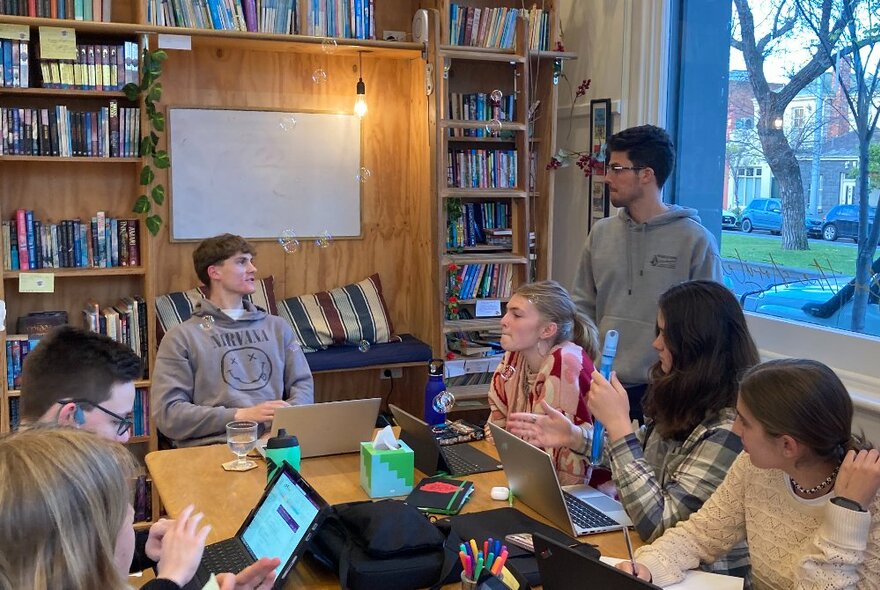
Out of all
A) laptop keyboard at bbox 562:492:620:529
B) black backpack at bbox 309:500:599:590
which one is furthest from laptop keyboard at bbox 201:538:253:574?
laptop keyboard at bbox 562:492:620:529

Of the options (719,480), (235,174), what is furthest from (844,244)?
(235,174)

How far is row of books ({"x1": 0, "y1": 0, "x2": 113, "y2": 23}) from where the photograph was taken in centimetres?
390

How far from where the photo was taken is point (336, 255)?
4926mm

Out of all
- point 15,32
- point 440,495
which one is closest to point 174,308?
point 15,32

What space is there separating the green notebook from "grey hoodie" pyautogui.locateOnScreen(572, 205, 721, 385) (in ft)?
4.75

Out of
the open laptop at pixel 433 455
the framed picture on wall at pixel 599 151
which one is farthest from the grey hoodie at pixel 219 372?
the framed picture on wall at pixel 599 151

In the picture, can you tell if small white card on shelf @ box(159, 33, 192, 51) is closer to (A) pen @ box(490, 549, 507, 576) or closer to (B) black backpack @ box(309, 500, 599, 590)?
(B) black backpack @ box(309, 500, 599, 590)

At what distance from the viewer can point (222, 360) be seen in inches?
127

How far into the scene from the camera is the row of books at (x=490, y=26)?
4.60m

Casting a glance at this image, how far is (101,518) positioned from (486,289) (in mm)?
3630

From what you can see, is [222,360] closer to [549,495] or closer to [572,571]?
[549,495]

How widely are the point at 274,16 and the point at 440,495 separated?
3080mm

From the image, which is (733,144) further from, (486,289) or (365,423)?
(365,423)

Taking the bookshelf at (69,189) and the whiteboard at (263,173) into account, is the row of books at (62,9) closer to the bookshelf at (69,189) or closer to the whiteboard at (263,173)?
the bookshelf at (69,189)
